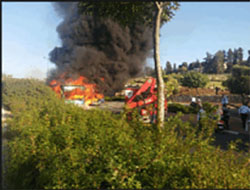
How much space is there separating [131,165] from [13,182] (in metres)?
2.67

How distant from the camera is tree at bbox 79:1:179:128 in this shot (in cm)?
464

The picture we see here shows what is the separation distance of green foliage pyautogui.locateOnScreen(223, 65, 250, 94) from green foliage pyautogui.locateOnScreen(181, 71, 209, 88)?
44cm

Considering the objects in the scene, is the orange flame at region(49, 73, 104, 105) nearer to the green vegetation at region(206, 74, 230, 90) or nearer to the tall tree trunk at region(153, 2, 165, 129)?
the tall tree trunk at region(153, 2, 165, 129)

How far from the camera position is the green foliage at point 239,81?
12.0 ft

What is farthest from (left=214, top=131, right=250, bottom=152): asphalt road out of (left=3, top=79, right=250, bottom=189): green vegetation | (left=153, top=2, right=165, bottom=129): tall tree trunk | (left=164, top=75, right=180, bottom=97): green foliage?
(left=3, top=79, right=250, bottom=189): green vegetation

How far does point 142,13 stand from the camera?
5617mm

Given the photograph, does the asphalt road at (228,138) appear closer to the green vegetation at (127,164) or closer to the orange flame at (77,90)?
the green vegetation at (127,164)

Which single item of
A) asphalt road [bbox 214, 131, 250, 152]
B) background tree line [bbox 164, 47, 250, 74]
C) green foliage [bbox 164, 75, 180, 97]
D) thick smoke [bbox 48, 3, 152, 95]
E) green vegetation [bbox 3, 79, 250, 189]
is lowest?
asphalt road [bbox 214, 131, 250, 152]

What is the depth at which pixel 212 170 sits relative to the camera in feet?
6.47

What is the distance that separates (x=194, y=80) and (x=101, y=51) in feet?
19.9

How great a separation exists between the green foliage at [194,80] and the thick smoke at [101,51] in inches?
108

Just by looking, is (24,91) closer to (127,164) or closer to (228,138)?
(127,164)

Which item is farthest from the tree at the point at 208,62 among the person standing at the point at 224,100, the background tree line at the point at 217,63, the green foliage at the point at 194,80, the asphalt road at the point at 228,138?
the asphalt road at the point at 228,138

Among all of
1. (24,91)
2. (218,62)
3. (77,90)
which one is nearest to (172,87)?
(218,62)
